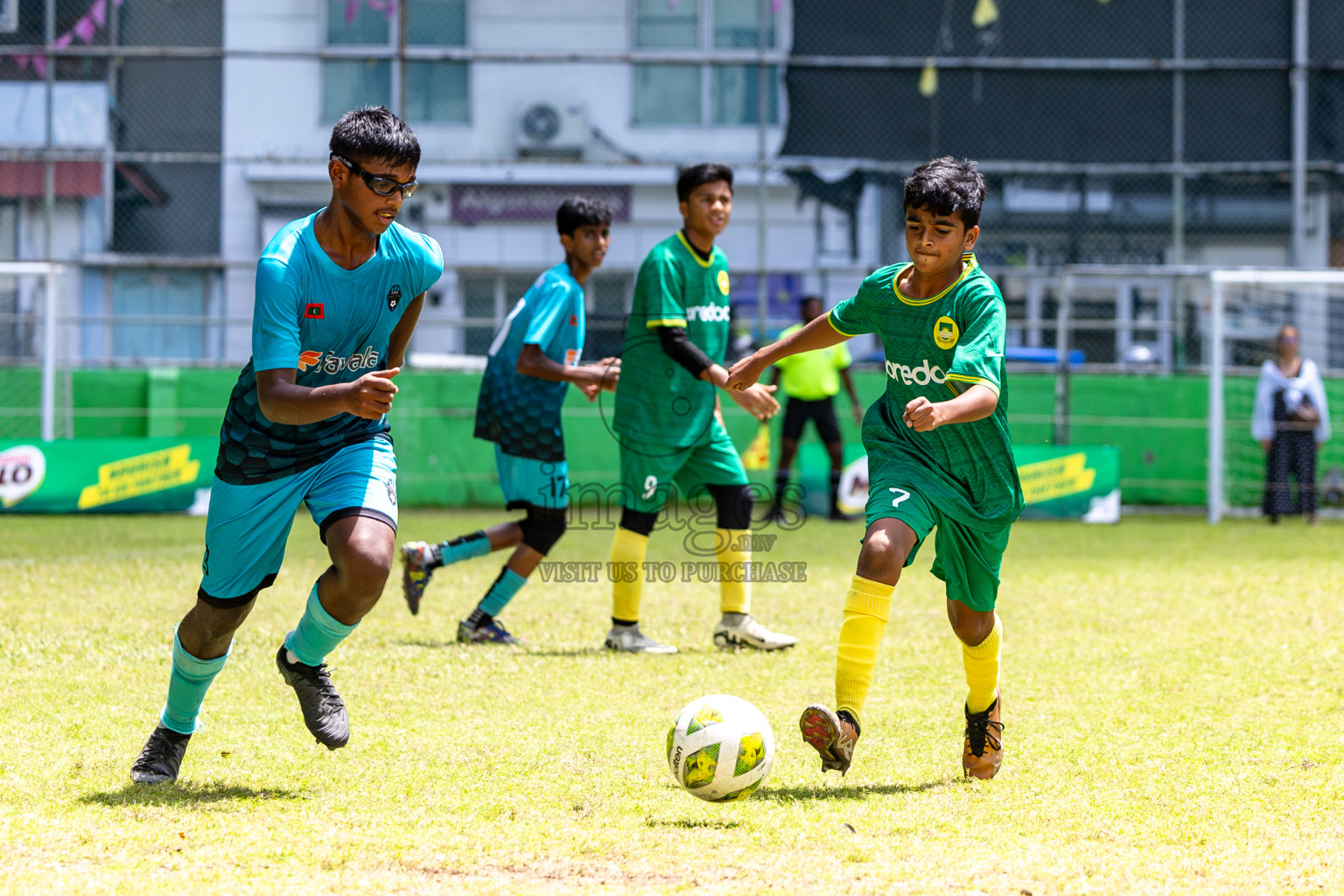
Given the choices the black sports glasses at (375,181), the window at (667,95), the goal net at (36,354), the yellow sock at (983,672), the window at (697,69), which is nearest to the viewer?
the black sports glasses at (375,181)

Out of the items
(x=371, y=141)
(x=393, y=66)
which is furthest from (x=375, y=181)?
(x=393, y=66)

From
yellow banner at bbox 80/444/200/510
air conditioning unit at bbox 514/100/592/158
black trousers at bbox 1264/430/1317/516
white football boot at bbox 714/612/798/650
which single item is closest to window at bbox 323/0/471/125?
air conditioning unit at bbox 514/100/592/158

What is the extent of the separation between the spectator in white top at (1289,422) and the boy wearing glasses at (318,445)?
1109 cm

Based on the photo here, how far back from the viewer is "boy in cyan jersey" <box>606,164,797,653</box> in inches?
251

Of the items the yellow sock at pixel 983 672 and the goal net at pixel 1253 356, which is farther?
the goal net at pixel 1253 356

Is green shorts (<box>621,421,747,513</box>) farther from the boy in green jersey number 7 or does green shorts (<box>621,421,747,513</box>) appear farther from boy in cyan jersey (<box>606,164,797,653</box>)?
the boy in green jersey number 7

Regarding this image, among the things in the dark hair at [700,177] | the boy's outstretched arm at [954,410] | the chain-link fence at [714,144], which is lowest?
the boy's outstretched arm at [954,410]

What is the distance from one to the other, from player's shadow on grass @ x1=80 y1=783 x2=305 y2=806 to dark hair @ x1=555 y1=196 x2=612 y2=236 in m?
3.42

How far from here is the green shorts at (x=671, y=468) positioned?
253 inches

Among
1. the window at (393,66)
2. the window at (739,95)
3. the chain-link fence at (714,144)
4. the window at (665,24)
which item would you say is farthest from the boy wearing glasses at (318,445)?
the window at (665,24)

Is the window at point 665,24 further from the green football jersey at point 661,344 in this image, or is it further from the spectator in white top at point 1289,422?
the green football jersey at point 661,344

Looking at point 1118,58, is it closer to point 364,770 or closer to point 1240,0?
point 1240,0

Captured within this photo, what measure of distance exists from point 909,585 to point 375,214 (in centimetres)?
551

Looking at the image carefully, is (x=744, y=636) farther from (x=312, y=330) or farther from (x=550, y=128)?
(x=550, y=128)
